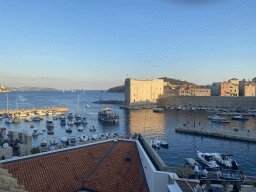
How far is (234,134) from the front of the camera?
91.4ft

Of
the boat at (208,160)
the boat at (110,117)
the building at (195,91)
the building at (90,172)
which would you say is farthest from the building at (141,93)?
the building at (90,172)

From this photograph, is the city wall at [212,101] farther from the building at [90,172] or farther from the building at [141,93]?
the building at [90,172]

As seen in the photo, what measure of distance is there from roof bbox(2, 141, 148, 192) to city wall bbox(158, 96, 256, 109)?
59.9 m

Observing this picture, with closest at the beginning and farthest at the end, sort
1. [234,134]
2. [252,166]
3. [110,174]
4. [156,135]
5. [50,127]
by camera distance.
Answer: [110,174], [252,166], [234,134], [156,135], [50,127]

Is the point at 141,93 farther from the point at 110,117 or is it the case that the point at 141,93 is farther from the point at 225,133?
the point at 225,133

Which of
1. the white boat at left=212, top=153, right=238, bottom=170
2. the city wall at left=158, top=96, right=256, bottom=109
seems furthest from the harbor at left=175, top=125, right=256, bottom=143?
the city wall at left=158, top=96, right=256, bottom=109

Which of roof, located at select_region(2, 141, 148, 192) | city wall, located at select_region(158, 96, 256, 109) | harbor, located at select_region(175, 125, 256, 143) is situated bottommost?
harbor, located at select_region(175, 125, 256, 143)

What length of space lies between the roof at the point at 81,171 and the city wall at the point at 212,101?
5991 cm

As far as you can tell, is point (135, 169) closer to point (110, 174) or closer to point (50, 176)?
point (110, 174)

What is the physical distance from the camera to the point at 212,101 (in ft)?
216

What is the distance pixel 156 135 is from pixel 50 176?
76.1 ft

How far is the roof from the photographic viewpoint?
8.66m

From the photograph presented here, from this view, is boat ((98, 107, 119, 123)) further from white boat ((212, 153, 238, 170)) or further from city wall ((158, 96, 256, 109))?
city wall ((158, 96, 256, 109))

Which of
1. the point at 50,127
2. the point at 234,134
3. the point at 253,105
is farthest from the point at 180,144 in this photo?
the point at 253,105
